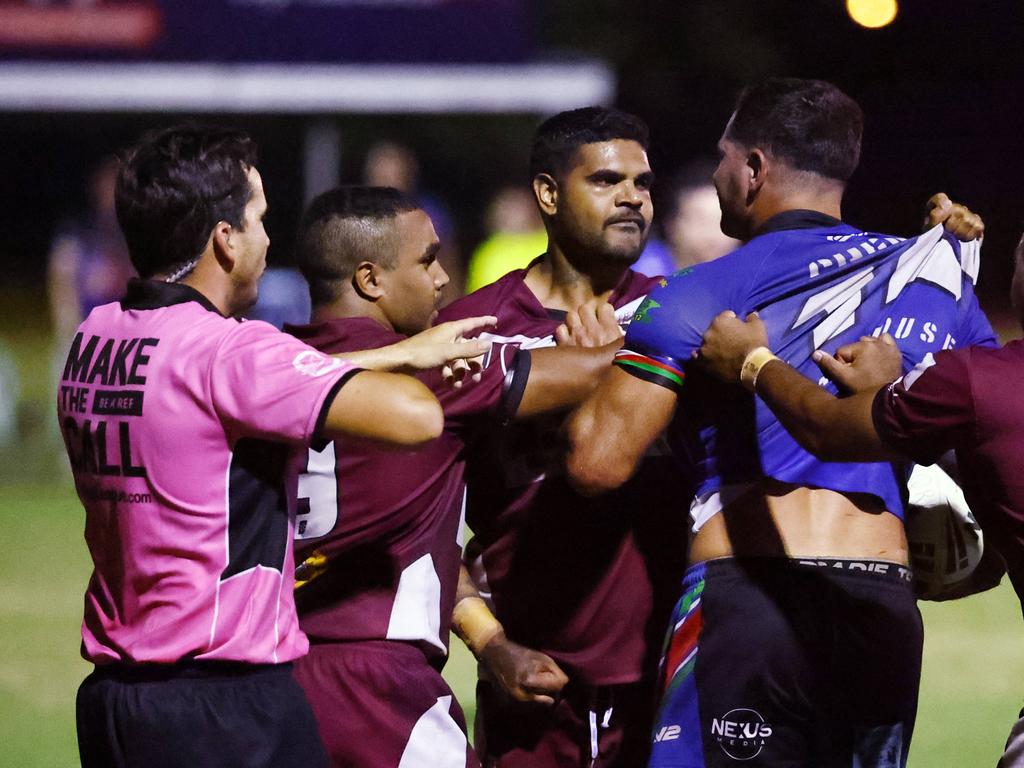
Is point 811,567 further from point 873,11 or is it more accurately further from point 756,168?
point 873,11

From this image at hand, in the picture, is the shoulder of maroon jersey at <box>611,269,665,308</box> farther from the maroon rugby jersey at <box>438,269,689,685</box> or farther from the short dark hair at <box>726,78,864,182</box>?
the short dark hair at <box>726,78,864,182</box>

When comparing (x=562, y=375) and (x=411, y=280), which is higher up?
(x=411, y=280)

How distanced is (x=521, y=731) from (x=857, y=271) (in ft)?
5.96

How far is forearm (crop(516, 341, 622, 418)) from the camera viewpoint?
14.2 ft

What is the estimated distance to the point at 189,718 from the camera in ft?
11.2

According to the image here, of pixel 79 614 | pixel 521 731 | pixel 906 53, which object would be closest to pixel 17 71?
pixel 79 614

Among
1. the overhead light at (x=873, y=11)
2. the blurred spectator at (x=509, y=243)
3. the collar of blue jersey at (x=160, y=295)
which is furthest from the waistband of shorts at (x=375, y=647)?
the blurred spectator at (x=509, y=243)

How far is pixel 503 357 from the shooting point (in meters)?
4.41

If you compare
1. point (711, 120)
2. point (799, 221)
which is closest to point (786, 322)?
point (799, 221)

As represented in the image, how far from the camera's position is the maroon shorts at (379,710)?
165 inches

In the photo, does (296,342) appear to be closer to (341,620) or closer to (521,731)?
(341,620)

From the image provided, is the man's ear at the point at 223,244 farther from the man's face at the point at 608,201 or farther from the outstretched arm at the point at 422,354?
the man's face at the point at 608,201

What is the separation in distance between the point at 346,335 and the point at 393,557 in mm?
638

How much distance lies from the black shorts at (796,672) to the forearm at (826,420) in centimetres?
39
